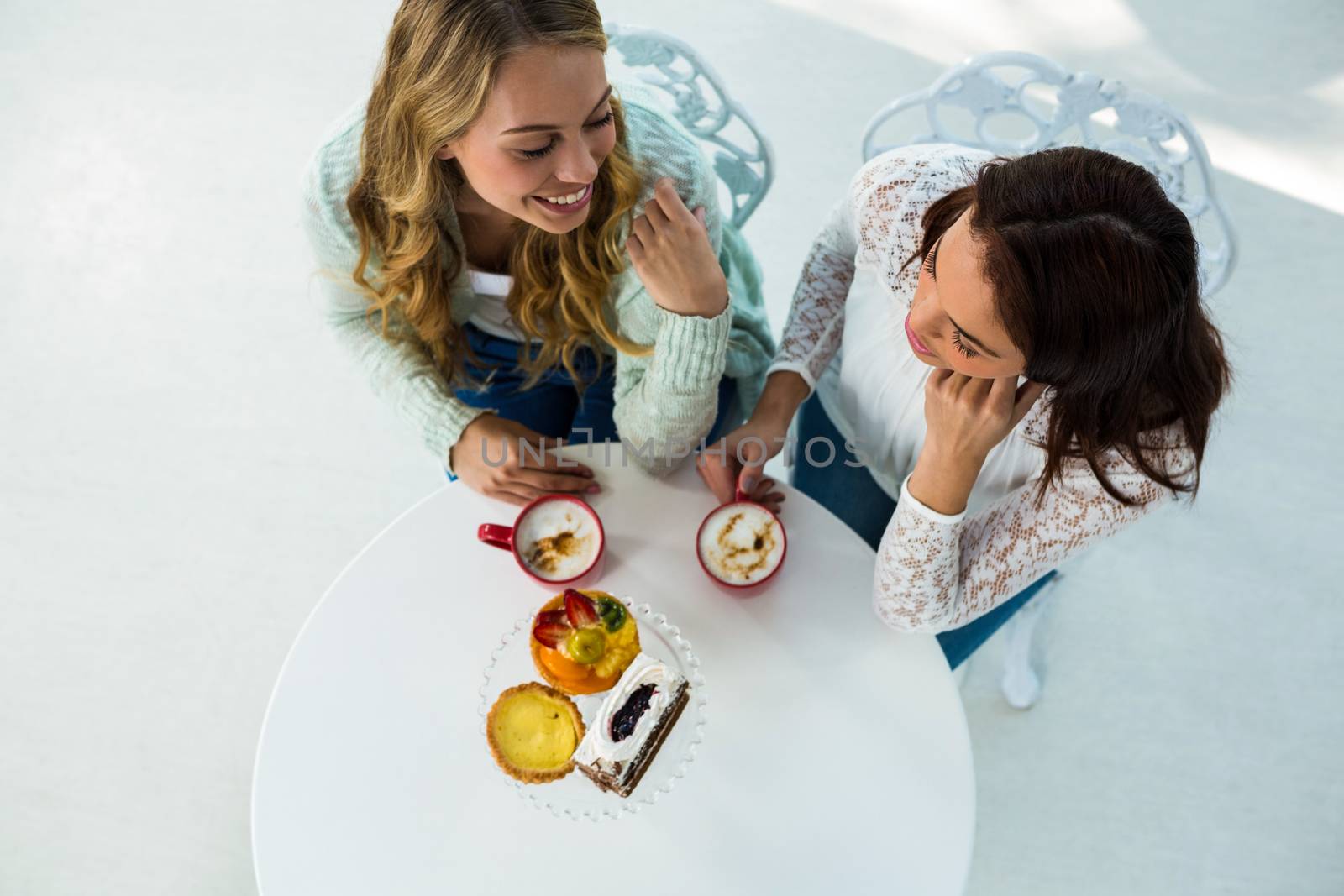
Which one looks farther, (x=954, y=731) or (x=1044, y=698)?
(x=1044, y=698)

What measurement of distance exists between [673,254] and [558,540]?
40cm

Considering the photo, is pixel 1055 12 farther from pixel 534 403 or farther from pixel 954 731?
pixel 954 731

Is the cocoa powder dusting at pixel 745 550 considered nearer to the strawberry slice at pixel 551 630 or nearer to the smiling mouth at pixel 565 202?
the strawberry slice at pixel 551 630

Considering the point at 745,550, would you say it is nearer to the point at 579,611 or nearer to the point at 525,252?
the point at 579,611

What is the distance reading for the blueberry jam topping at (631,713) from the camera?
3.73 feet

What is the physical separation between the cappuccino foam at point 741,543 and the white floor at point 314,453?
91 centimetres

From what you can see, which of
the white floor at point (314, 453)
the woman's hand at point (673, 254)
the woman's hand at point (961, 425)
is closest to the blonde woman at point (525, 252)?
the woman's hand at point (673, 254)

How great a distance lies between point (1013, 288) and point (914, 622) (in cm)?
46

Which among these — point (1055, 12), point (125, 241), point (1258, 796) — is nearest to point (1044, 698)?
point (1258, 796)

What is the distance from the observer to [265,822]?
3.95 feet

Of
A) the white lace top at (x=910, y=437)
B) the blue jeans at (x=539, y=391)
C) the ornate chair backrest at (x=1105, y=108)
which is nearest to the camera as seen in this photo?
the white lace top at (x=910, y=437)

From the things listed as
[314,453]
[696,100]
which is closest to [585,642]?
[696,100]

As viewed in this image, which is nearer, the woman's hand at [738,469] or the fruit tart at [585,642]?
the fruit tart at [585,642]

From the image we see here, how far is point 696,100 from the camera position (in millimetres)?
1676
